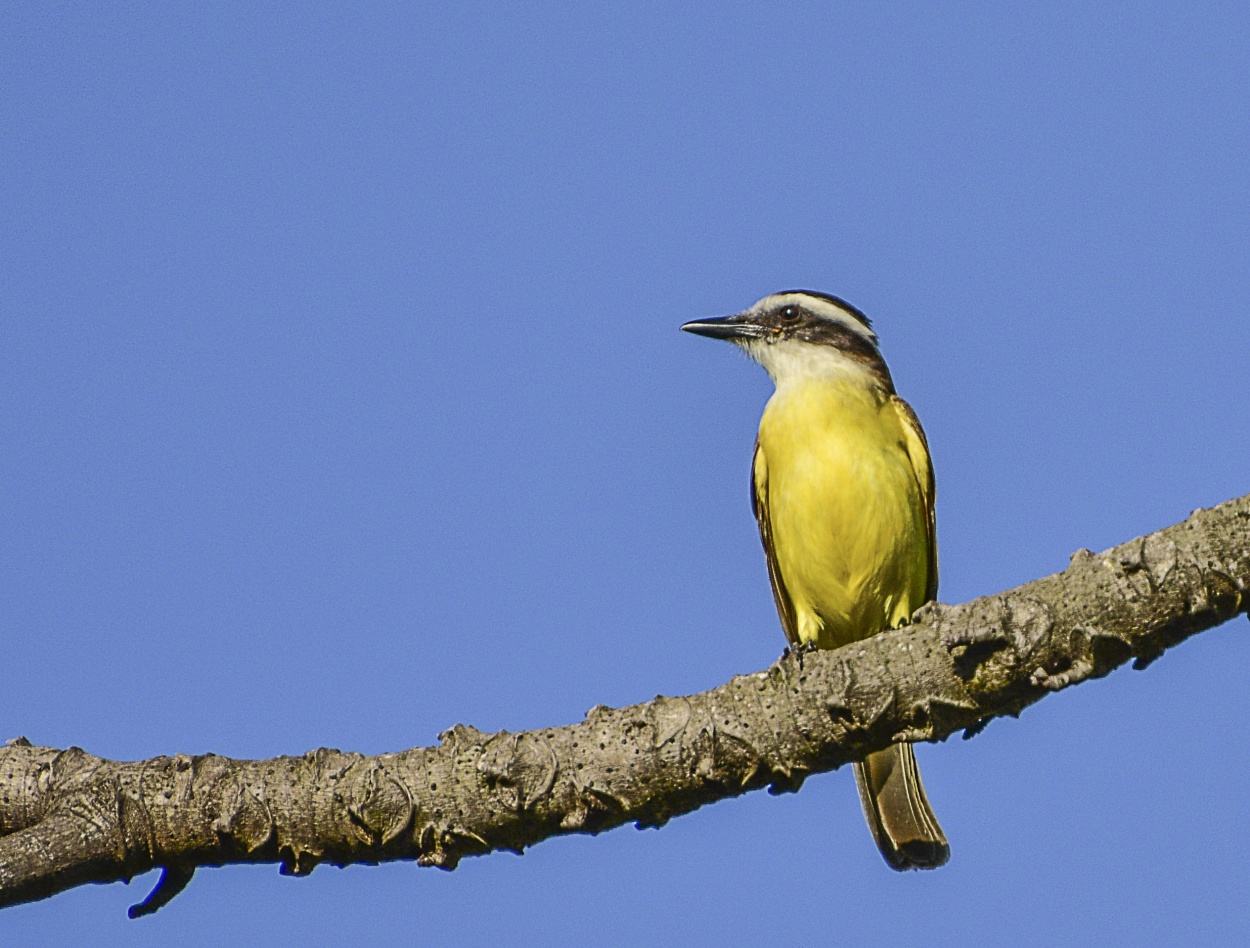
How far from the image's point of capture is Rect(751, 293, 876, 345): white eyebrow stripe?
359 inches

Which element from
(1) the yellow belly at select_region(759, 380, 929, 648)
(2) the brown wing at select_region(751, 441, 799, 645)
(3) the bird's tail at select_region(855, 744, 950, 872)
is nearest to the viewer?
(3) the bird's tail at select_region(855, 744, 950, 872)

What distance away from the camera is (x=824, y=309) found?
916 centimetres

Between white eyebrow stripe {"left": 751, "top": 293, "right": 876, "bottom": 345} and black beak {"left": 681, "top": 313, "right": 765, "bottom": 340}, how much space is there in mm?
139

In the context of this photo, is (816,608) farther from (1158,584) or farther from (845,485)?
(1158,584)

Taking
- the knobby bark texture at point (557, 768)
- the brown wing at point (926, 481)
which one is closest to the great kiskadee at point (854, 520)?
the brown wing at point (926, 481)

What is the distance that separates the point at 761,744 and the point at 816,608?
141 inches

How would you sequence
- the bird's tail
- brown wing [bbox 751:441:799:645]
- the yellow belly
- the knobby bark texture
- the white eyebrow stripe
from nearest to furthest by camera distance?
the knobby bark texture, the bird's tail, the yellow belly, brown wing [bbox 751:441:799:645], the white eyebrow stripe

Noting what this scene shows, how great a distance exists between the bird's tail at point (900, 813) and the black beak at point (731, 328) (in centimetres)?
296

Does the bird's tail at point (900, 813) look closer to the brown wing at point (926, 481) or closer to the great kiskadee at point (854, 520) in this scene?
the great kiskadee at point (854, 520)

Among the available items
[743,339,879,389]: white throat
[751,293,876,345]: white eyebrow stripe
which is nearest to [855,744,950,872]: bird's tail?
[743,339,879,389]: white throat

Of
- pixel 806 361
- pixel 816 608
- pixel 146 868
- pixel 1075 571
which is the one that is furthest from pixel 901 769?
pixel 146 868

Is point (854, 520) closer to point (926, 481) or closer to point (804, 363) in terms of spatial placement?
point (926, 481)

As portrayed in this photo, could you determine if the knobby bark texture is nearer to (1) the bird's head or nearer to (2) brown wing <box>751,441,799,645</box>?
(2) brown wing <box>751,441,799,645</box>

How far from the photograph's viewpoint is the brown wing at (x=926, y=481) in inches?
328
